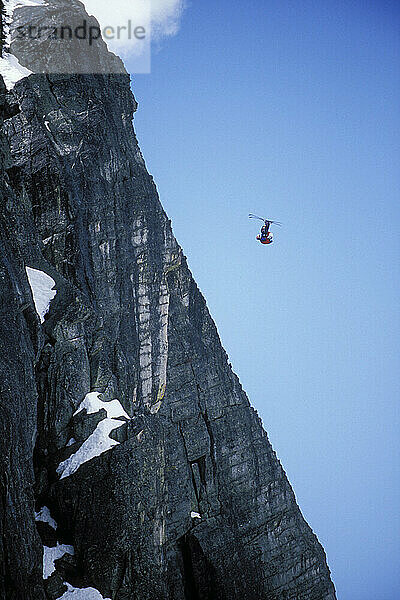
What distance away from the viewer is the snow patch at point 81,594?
3272 cm

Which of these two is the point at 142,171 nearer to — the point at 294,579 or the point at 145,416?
the point at 145,416

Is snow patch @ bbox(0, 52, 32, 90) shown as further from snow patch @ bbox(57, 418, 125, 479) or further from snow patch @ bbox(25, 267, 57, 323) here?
snow patch @ bbox(57, 418, 125, 479)

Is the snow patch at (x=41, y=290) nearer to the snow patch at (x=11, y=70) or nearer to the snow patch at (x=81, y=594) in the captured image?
the snow patch at (x=81, y=594)

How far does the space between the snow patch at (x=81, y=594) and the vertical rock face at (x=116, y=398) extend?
27 cm

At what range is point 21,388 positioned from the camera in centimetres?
2739

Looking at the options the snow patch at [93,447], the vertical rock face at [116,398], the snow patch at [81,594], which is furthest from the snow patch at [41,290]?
the snow patch at [81,594]

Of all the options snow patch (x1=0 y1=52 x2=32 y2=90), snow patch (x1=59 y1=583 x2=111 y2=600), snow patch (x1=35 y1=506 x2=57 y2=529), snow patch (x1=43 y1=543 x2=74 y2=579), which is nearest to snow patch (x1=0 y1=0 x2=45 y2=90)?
snow patch (x1=0 y1=52 x2=32 y2=90)

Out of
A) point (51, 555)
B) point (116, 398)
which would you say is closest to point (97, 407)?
point (116, 398)

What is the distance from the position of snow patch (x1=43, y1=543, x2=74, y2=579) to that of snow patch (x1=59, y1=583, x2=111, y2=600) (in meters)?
0.88

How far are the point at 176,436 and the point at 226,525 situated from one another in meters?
5.28

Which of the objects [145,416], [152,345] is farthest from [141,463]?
[152,345]

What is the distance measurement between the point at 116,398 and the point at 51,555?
7442 millimetres

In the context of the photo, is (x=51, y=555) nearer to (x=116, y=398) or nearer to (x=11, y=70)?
(x=116, y=398)

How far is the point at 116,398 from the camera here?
38.2m
